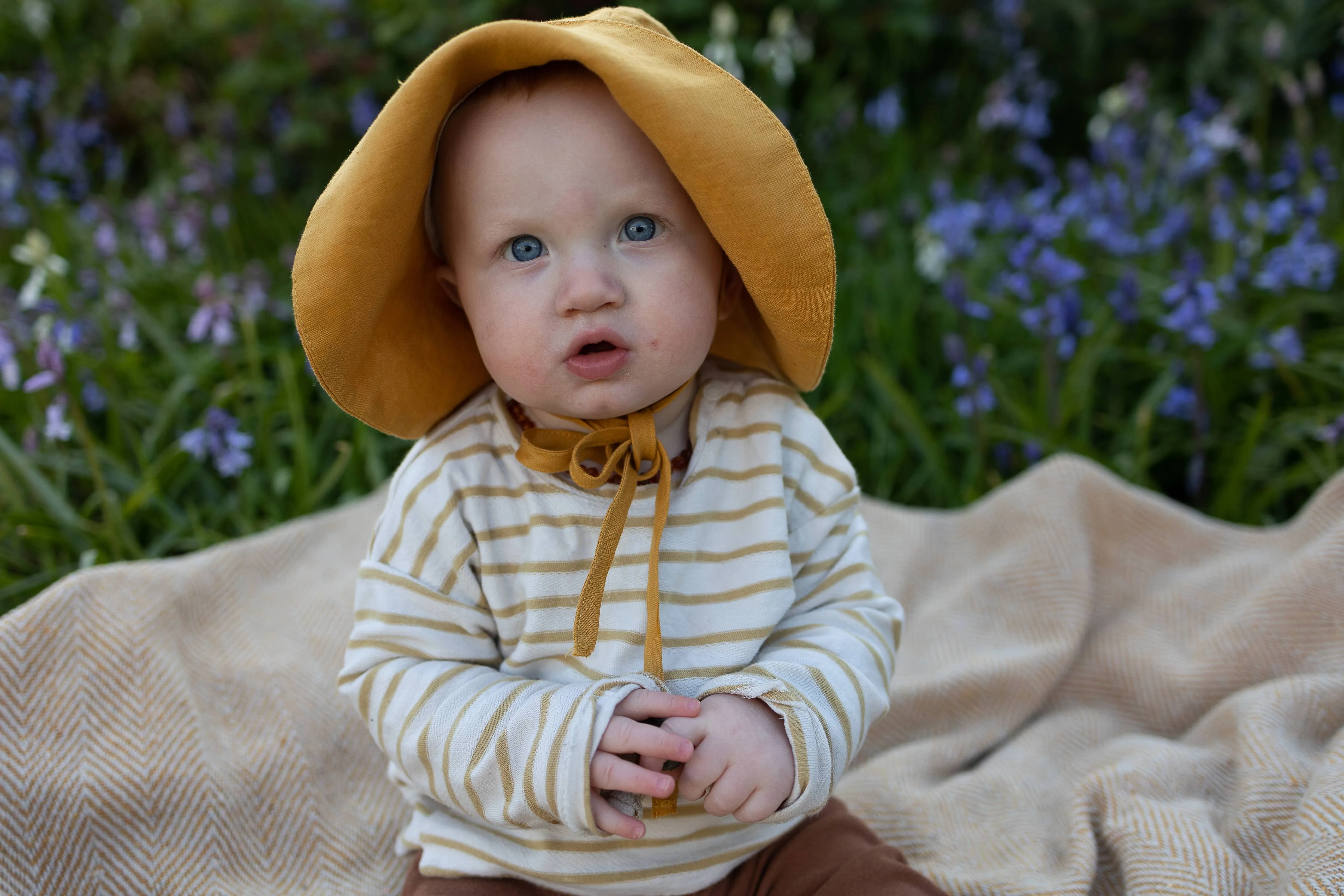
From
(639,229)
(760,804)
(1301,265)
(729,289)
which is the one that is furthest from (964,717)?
(1301,265)

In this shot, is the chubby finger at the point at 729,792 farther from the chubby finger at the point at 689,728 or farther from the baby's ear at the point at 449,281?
the baby's ear at the point at 449,281

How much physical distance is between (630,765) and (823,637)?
37cm

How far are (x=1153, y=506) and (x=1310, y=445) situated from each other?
693 millimetres

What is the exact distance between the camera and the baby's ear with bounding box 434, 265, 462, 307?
1.60m

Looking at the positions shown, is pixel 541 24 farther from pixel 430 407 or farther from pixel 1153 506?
pixel 1153 506

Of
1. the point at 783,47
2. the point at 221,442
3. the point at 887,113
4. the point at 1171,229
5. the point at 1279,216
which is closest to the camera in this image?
the point at 221,442

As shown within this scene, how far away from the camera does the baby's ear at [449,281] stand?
63.2 inches

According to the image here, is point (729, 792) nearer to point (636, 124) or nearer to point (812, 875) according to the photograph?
point (812, 875)

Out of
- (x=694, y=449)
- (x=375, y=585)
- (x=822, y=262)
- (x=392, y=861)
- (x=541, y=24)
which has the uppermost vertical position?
(x=541, y=24)

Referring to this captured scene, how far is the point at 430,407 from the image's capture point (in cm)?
170

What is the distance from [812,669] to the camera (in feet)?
4.97

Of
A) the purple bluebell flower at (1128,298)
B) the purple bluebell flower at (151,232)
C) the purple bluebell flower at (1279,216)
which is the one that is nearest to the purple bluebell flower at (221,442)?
the purple bluebell flower at (151,232)

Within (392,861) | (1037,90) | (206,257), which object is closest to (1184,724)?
(392,861)

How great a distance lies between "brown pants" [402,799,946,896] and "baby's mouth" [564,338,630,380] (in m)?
0.74
